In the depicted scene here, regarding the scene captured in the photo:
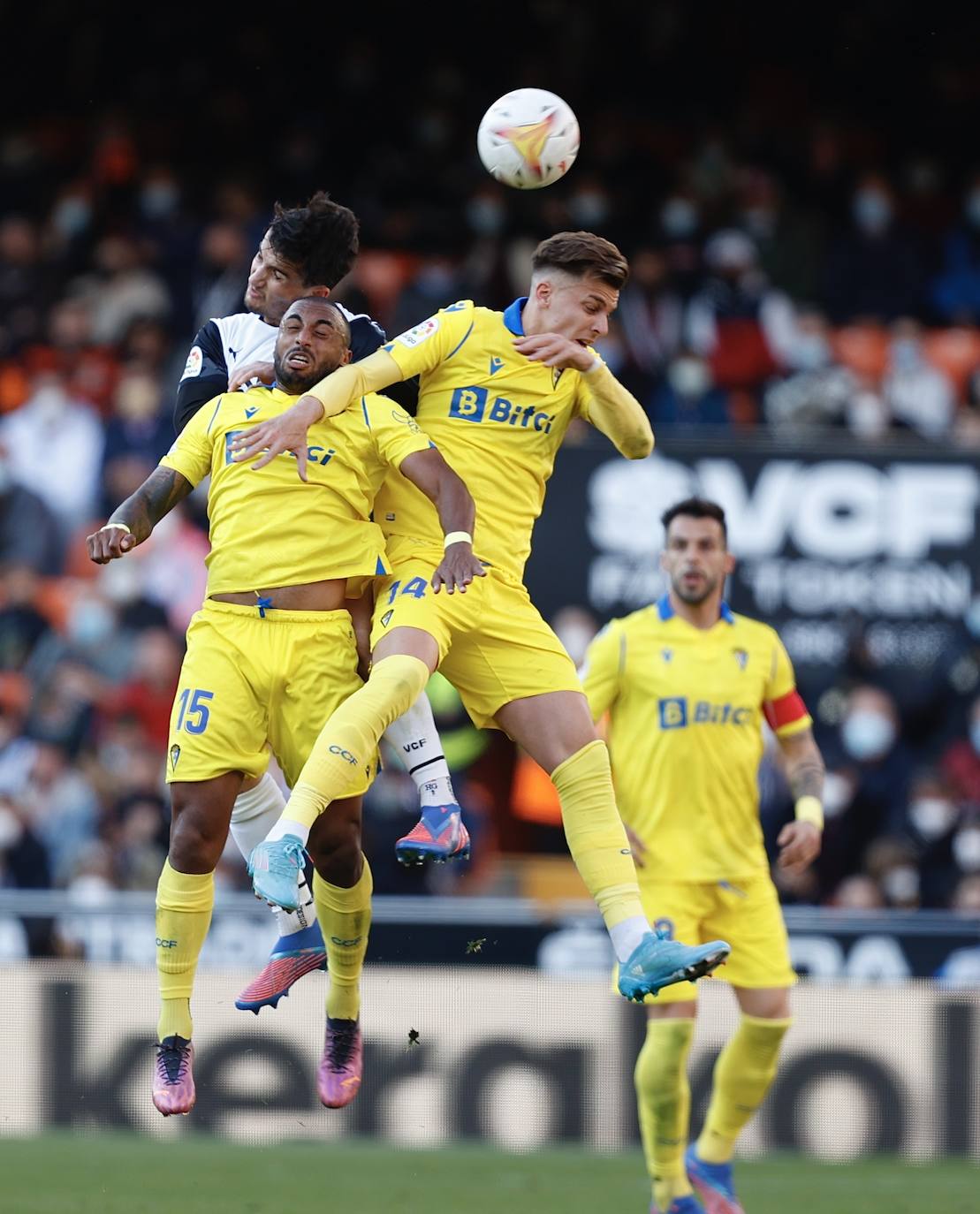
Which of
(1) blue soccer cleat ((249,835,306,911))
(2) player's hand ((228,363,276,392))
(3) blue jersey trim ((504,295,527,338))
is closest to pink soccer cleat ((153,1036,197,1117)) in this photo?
(1) blue soccer cleat ((249,835,306,911))

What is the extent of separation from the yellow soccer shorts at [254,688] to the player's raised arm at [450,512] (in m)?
0.45

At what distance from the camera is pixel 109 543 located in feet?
21.5

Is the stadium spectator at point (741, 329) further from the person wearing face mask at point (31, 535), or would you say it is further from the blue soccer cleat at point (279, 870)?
the blue soccer cleat at point (279, 870)

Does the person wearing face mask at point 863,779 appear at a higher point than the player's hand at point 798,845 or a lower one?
higher

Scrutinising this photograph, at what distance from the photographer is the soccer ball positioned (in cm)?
714

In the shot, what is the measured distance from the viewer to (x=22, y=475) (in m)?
13.7

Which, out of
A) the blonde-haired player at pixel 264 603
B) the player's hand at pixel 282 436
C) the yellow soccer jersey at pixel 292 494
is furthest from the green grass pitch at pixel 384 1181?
the player's hand at pixel 282 436

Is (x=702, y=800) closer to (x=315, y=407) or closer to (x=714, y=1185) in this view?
(x=714, y=1185)

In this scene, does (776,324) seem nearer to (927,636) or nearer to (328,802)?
(927,636)

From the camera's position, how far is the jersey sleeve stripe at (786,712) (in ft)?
30.1

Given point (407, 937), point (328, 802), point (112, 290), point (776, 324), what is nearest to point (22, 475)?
point (112, 290)

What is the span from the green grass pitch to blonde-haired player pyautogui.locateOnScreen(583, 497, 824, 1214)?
72 centimetres

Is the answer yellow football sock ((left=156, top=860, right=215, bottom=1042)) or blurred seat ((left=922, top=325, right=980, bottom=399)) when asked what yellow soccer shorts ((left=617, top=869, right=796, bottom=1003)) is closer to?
yellow football sock ((left=156, top=860, right=215, bottom=1042))

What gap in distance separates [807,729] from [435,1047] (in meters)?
3.04
